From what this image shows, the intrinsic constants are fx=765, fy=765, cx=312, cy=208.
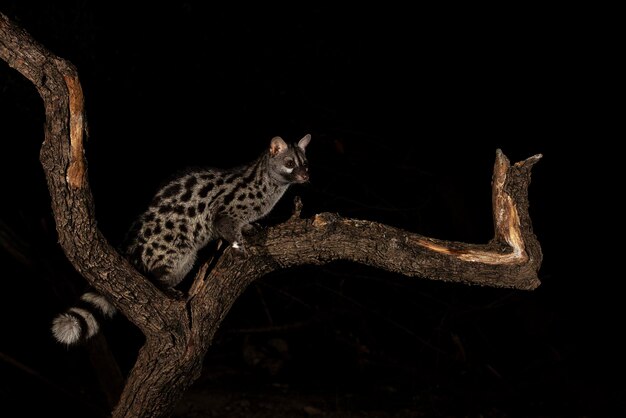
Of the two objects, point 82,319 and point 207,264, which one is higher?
point 207,264

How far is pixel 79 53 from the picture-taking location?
5.68 m

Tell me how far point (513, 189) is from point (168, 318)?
1.75 metres

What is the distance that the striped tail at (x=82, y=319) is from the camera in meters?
3.61

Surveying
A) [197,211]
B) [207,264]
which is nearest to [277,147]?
[197,211]

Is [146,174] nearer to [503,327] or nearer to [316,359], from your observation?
[316,359]

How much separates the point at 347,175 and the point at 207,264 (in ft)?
9.58

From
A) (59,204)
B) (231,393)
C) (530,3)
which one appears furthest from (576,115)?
(59,204)

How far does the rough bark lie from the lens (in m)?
3.09

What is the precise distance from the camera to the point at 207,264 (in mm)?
4012

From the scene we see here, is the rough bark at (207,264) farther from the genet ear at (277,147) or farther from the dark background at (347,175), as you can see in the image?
the dark background at (347,175)

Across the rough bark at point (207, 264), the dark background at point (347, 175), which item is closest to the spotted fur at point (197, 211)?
the rough bark at point (207, 264)

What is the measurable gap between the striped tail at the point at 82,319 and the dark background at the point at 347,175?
7.36ft

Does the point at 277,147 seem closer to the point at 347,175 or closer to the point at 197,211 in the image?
the point at 197,211

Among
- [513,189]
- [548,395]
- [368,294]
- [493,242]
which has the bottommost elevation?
[548,395]
